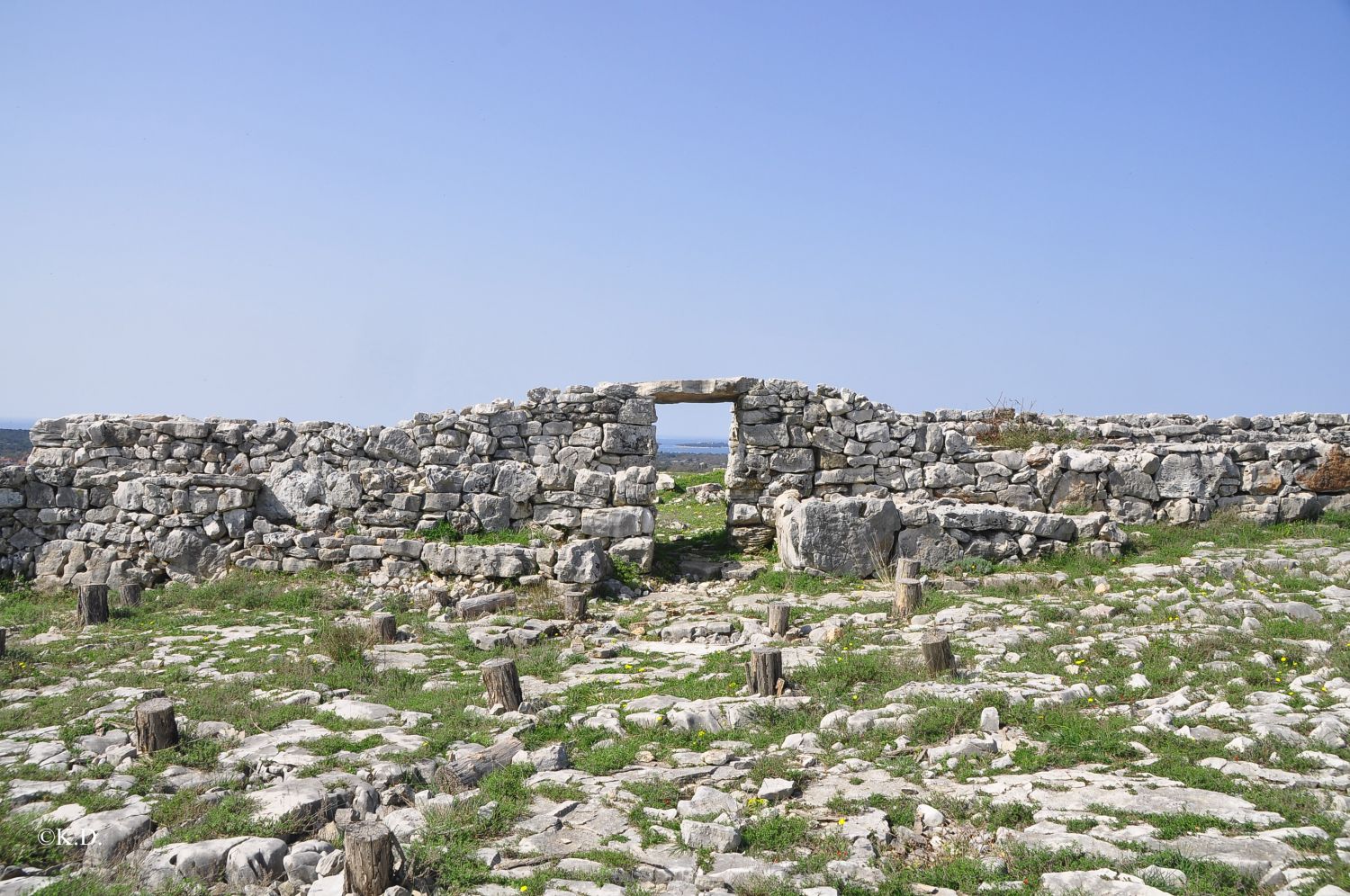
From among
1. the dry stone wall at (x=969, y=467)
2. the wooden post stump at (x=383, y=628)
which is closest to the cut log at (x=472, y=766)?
the wooden post stump at (x=383, y=628)

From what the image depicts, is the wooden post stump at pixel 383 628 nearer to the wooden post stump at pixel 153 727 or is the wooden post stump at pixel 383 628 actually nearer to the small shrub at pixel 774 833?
the wooden post stump at pixel 153 727

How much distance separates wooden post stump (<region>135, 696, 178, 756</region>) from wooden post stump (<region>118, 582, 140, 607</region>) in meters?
6.37

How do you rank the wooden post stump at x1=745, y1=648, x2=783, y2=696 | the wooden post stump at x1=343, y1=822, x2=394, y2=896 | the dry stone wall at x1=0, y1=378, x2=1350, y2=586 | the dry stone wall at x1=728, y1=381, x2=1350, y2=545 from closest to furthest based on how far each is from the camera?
the wooden post stump at x1=343, y1=822, x2=394, y2=896 → the wooden post stump at x1=745, y1=648, x2=783, y2=696 → the dry stone wall at x1=0, y1=378, x2=1350, y2=586 → the dry stone wall at x1=728, y1=381, x2=1350, y2=545

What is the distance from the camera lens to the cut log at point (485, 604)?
447 inches

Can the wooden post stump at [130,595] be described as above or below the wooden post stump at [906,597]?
below

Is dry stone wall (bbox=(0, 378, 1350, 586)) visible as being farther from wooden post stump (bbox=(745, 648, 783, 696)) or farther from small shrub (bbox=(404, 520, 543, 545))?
wooden post stump (bbox=(745, 648, 783, 696))

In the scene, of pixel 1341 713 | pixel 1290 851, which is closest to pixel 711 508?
pixel 1341 713

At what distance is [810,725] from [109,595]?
36.2 feet

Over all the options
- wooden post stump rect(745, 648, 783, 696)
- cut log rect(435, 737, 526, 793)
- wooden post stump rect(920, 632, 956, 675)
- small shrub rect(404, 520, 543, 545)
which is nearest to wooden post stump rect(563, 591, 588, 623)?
small shrub rect(404, 520, 543, 545)

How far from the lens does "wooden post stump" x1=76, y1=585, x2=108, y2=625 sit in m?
10.9

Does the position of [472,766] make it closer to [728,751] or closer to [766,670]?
[728,751]

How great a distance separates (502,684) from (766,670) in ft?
7.74

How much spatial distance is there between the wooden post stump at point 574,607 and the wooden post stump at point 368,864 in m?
6.53

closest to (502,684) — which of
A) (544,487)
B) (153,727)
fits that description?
(153,727)
